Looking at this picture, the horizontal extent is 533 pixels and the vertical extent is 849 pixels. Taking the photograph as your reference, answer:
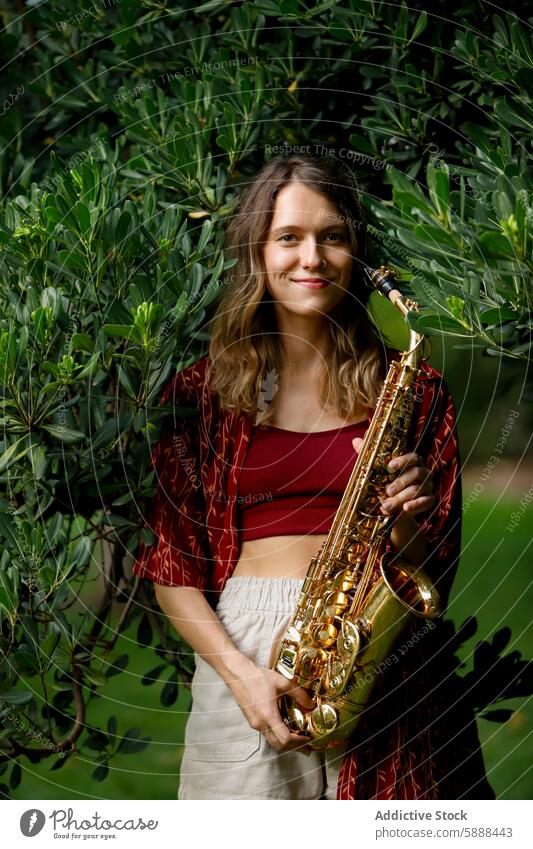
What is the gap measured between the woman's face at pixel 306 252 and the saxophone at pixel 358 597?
12cm

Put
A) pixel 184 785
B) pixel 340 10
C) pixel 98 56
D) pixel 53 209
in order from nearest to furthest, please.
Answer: pixel 53 209, pixel 184 785, pixel 340 10, pixel 98 56

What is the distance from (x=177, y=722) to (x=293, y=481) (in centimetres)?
268

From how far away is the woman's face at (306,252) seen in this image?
7.30ft

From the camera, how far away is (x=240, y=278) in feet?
7.77

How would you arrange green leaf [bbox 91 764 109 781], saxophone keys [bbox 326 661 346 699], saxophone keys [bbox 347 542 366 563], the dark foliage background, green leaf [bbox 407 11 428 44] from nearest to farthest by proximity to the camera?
the dark foliage background
saxophone keys [bbox 326 661 346 699]
saxophone keys [bbox 347 542 366 563]
green leaf [bbox 407 11 428 44]
green leaf [bbox 91 764 109 781]

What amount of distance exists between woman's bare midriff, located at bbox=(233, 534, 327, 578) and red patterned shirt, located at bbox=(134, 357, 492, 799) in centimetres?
6

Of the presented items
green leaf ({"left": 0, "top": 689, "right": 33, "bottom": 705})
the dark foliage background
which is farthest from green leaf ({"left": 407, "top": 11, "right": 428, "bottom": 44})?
green leaf ({"left": 0, "top": 689, "right": 33, "bottom": 705})

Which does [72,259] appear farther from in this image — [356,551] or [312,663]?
[312,663]

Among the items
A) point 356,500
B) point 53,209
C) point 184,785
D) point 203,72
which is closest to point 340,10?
point 203,72

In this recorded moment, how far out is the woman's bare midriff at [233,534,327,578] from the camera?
2.21 meters

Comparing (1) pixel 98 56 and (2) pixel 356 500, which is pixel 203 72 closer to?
(1) pixel 98 56

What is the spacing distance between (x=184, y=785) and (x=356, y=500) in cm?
74

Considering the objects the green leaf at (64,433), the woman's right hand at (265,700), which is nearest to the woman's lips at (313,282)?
the green leaf at (64,433)

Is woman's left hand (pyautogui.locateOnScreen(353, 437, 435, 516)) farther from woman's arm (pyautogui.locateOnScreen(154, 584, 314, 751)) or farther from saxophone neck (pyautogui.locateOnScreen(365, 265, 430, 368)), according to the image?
woman's arm (pyautogui.locateOnScreen(154, 584, 314, 751))
